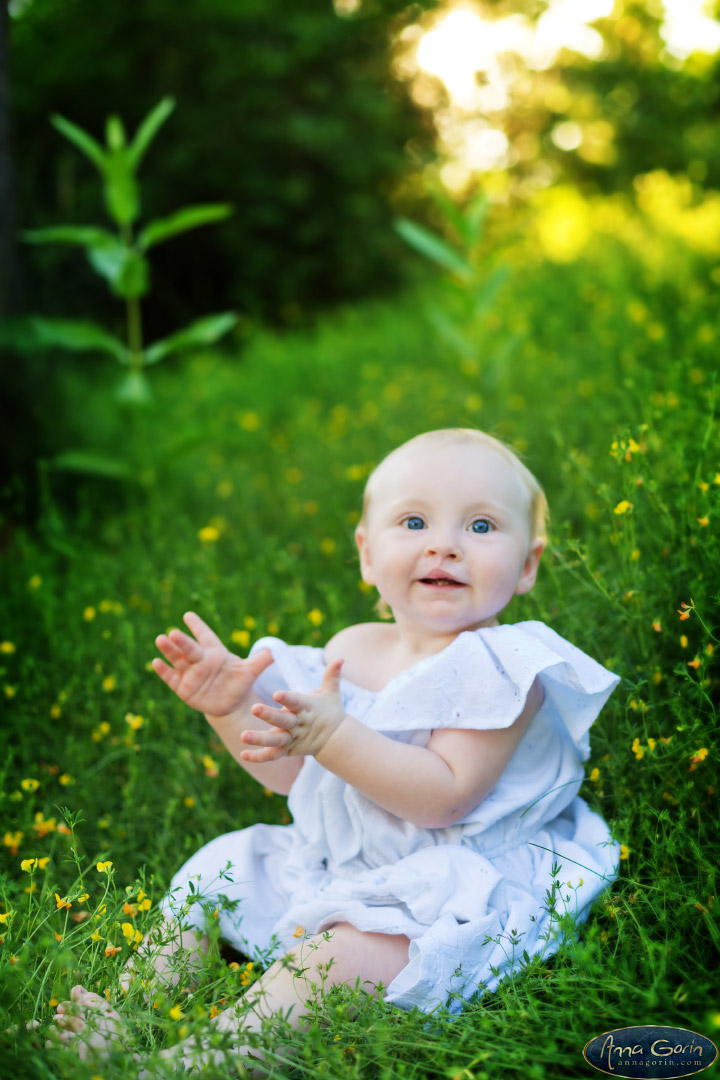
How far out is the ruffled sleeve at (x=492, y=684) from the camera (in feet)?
5.21

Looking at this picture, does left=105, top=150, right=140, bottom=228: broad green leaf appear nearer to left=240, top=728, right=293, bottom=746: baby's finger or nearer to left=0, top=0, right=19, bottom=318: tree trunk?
left=0, top=0, right=19, bottom=318: tree trunk

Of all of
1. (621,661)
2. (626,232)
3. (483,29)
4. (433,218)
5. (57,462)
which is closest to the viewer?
(621,661)

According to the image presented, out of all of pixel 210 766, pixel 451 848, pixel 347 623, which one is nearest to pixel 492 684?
pixel 451 848

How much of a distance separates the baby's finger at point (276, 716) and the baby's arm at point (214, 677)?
23 centimetres

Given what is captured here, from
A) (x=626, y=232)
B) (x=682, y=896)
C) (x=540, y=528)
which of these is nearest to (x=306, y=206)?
(x=626, y=232)

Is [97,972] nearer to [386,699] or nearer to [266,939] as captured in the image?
[266,939]

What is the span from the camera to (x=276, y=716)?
4.73ft

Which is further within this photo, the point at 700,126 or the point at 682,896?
the point at 700,126

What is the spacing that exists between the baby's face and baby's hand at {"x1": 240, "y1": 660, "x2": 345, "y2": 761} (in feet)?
0.85

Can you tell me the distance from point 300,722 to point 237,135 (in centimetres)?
842

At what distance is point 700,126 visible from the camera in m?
12.6

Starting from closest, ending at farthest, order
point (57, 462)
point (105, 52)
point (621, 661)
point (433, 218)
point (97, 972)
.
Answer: point (97, 972) → point (621, 661) → point (57, 462) → point (105, 52) → point (433, 218)

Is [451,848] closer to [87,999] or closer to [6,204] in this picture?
[87,999]

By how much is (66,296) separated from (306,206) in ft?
8.83
